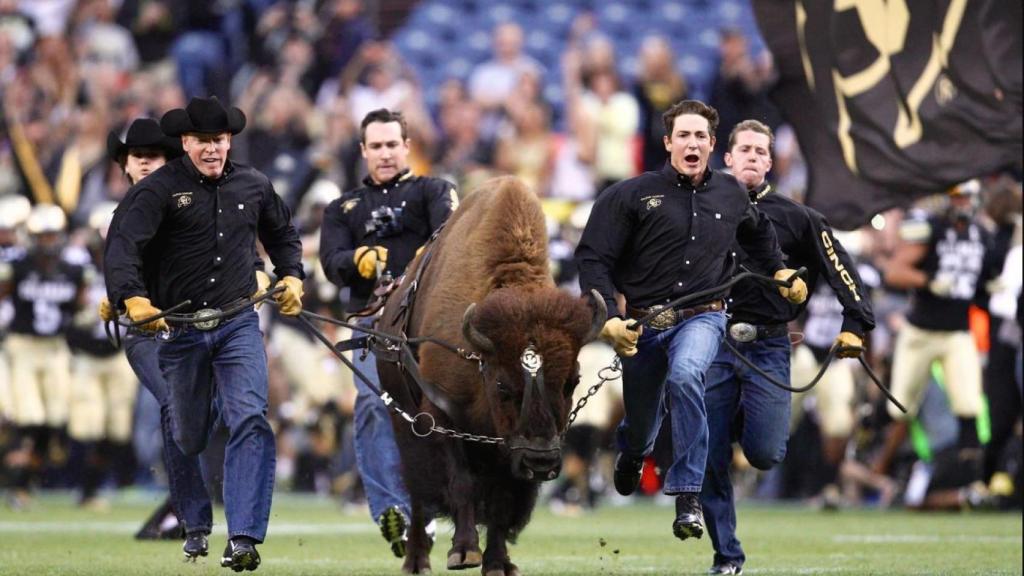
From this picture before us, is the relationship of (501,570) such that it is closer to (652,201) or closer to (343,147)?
(652,201)

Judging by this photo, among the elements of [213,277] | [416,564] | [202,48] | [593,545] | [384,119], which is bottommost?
[593,545]

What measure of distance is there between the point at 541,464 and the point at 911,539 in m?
5.71

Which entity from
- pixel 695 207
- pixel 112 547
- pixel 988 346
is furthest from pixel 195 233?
pixel 988 346

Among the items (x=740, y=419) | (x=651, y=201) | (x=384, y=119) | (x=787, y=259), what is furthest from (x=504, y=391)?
(x=384, y=119)

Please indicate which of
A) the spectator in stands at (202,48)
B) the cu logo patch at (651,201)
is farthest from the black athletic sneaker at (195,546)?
the spectator in stands at (202,48)

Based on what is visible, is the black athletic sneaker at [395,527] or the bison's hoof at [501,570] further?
the black athletic sneaker at [395,527]

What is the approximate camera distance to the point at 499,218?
10.9 m

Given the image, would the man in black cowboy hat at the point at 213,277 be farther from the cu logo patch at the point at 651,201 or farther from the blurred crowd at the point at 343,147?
the blurred crowd at the point at 343,147

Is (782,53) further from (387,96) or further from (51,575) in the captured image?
(387,96)

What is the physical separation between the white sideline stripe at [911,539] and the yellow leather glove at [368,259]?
4.40 metres

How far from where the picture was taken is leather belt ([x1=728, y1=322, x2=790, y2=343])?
11414 millimetres

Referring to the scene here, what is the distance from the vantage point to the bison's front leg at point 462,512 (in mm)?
10094

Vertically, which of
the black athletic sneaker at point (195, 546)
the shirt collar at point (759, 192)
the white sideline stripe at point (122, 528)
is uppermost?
the shirt collar at point (759, 192)

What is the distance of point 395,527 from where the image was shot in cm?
1188
